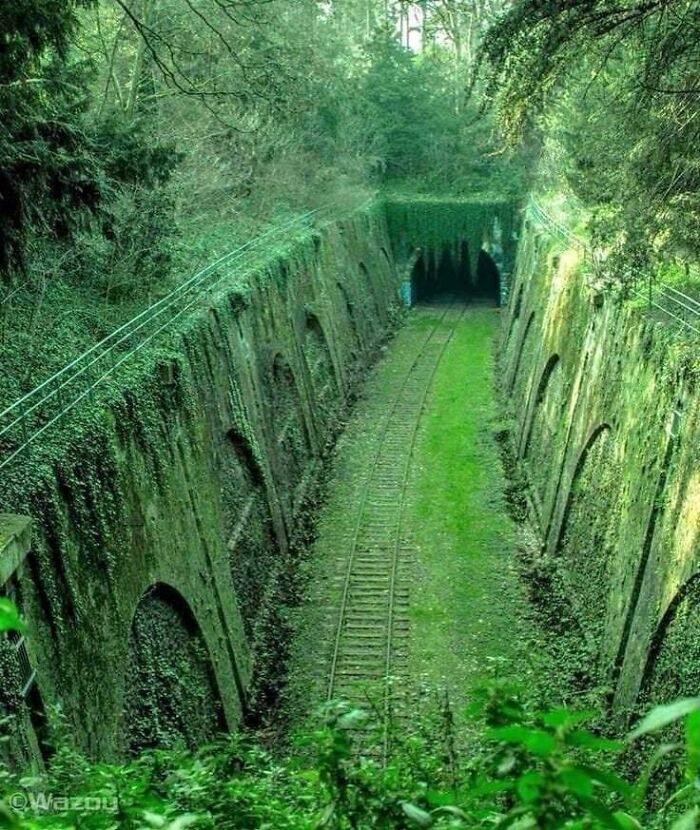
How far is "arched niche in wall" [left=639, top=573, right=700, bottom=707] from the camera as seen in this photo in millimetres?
11305

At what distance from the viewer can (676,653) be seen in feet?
39.1

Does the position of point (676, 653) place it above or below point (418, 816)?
below

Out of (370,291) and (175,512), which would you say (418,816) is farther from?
(370,291)

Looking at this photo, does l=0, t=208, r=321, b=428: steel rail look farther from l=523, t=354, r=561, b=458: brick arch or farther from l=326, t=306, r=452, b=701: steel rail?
l=523, t=354, r=561, b=458: brick arch

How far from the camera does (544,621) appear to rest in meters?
17.7

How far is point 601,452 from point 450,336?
65.3ft

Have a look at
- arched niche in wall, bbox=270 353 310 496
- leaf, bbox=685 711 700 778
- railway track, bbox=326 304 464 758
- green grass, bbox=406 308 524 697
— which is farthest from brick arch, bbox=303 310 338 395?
leaf, bbox=685 711 700 778

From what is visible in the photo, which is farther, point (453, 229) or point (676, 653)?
point (453, 229)

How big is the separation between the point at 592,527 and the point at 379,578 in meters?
4.35

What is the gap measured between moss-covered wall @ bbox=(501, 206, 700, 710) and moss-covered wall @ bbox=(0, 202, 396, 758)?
559cm

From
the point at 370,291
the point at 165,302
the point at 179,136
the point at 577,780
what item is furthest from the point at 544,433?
the point at 577,780

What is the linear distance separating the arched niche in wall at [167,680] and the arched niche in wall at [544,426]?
33.5 ft

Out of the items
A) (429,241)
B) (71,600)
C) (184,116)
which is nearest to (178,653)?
(71,600)

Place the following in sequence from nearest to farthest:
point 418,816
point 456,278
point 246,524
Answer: point 418,816, point 246,524, point 456,278
